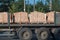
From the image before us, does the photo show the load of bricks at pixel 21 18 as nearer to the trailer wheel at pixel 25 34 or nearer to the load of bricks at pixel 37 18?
the load of bricks at pixel 37 18

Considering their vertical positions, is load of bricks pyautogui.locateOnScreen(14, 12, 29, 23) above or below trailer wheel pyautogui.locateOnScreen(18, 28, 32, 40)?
above

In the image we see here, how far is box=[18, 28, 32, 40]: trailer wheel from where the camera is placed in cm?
1711

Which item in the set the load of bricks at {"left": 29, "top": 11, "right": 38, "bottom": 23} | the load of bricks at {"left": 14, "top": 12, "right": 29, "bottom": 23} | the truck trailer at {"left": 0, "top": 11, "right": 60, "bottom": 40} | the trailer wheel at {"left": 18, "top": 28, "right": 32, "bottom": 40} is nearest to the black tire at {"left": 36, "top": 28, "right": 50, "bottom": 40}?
the truck trailer at {"left": 0, "top": 11, "right": 60, "bottom": 40}

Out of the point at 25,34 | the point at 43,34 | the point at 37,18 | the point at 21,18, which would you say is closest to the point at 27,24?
the point at 21,18

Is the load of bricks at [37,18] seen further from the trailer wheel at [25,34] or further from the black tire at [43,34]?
the trailer wheel at [25,34]

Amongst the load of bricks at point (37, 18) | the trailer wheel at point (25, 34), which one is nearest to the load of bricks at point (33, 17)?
the load of bricks at point (37, 18)

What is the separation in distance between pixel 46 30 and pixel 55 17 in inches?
43.0

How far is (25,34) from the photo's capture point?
1717 centimetres

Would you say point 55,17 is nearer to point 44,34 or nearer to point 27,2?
point 44,34

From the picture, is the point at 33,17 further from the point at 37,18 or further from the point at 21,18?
the point at 21,18

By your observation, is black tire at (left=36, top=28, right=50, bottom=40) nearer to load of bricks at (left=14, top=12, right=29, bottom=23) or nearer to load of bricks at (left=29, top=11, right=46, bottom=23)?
load of bricks at (left=29, top=11, right=46, bottom=23)

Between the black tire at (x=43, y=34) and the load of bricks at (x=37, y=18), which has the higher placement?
the load of bricks at (x=37, y=18)

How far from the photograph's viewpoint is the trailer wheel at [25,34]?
17.1 meters

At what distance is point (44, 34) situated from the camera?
56.4ft
